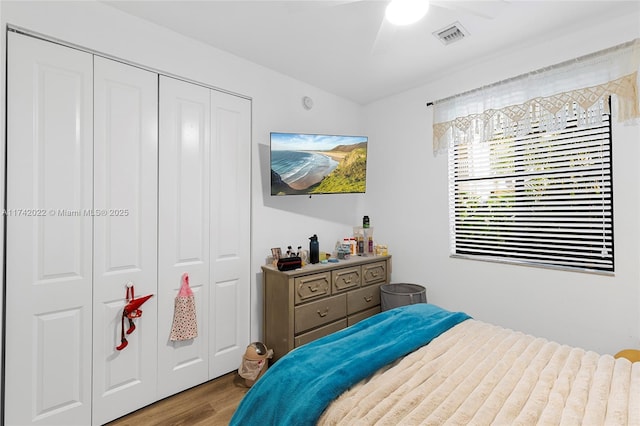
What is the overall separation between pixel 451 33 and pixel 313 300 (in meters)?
2.28

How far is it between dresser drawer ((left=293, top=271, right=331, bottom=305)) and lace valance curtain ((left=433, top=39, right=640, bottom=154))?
1.60m

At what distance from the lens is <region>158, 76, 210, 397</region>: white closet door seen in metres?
2.14

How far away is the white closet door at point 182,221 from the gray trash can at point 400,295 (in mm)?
1586

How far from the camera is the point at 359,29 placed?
84.0 inches

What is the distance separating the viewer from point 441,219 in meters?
2.85

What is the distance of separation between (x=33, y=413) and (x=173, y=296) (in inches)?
35.2

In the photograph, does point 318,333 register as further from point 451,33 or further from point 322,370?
point 451,33

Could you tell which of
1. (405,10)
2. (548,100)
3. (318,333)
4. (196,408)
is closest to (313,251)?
(318,333)

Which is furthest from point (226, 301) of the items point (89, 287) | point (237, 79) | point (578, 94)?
point (578, 94)

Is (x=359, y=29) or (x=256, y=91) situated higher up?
(x=359, y=29)

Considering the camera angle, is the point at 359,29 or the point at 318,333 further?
the point at 318,333

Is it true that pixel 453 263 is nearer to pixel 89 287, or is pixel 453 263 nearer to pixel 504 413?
pixel 504 413

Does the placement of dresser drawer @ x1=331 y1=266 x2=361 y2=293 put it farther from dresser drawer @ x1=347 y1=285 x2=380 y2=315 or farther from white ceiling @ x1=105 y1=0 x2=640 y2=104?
white ceiling @ x1=105 y1=0 x2=640 y2=104

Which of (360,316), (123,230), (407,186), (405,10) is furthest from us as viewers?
(407,186)
